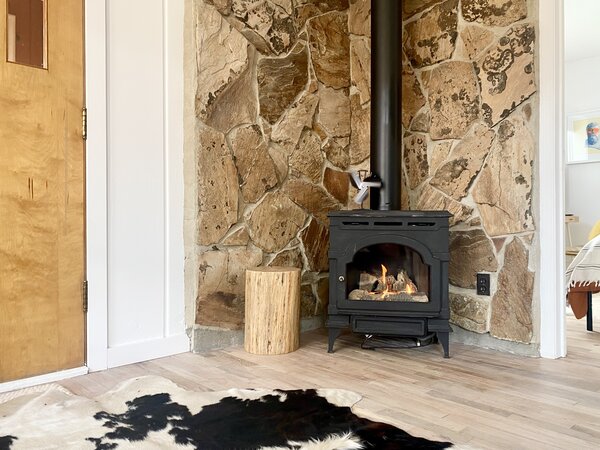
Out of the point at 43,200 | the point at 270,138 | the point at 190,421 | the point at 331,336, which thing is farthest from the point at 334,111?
the point at 190,421

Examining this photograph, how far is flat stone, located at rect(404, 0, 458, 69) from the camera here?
2.77 metres

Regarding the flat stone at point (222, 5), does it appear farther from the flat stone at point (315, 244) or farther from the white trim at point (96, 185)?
the flat stone at point (315, 244)

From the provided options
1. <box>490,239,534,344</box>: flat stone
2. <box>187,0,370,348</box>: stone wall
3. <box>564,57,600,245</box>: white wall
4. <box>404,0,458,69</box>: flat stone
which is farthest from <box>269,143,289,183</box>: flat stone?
<box>564,57,600,245</box>: white wall

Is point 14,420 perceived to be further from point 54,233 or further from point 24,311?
point 54,233

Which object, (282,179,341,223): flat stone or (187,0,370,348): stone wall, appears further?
(282,179,341,223): flat stone

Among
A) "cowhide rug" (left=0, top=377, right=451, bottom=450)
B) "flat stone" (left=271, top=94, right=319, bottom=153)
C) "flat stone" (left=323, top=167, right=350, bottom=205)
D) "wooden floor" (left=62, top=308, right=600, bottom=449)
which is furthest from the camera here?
"flat stone" (left=323, top=167, right=350, bottom=205)

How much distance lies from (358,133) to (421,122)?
1.43 ft

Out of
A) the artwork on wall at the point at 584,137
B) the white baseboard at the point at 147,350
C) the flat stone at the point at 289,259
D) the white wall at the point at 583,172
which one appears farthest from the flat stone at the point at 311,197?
the artwork on wall at the point at 584,137

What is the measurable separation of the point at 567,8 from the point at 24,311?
463cm

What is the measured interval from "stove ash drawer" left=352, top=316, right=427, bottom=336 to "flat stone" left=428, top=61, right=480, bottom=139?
1.07 metres

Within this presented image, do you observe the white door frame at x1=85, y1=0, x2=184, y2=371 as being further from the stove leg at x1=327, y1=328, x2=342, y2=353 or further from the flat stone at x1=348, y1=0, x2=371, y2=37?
the flat stone at x1=348, y1=0, x2=371, y2=37

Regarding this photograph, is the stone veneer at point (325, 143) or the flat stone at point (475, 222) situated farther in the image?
the flat stone at point (475, 222)

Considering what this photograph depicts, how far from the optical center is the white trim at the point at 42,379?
1949mm

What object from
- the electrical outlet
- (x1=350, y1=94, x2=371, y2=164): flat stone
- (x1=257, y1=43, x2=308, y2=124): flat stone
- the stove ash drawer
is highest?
(x1=257, y1=43, x2=308, y2=124): flat stone
